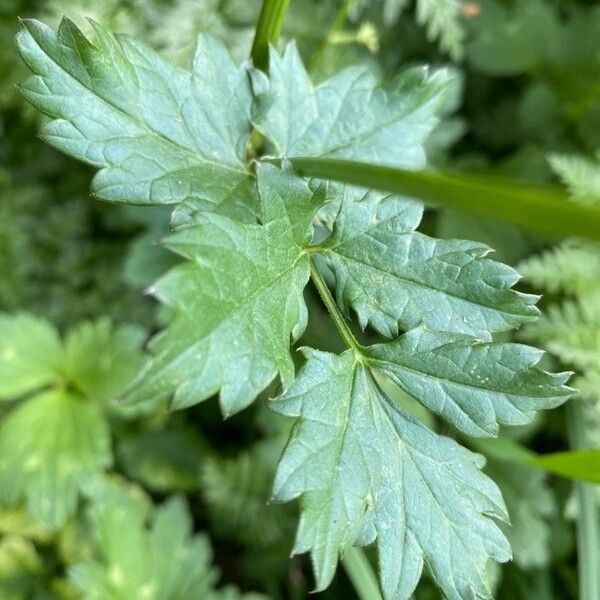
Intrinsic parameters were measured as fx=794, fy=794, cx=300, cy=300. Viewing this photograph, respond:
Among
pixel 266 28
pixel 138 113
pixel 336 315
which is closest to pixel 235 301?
pixel 336 315

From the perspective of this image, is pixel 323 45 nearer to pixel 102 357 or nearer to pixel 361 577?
pixel 102 357

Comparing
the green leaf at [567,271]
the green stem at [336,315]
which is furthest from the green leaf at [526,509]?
the green stem at [336,315]

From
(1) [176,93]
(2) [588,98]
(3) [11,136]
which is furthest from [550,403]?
(3) [11,136]

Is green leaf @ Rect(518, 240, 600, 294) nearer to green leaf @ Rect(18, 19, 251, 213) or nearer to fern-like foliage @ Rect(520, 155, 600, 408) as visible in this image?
fern-like foliage @ Rect(520, 155, 600, 408)

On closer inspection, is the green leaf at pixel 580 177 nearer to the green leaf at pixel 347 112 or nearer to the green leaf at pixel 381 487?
the green leaf at pixel 347 112

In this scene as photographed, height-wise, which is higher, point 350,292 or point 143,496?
point 350,292

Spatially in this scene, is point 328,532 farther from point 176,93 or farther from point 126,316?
point 126,316
